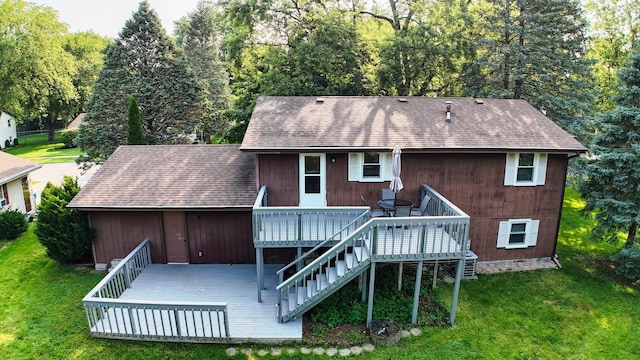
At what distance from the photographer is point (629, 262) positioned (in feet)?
39.8

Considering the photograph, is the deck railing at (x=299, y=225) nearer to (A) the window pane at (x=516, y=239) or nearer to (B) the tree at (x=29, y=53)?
(A) the window pane at (x=516, y=239)

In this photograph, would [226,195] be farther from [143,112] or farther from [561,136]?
[143,112]

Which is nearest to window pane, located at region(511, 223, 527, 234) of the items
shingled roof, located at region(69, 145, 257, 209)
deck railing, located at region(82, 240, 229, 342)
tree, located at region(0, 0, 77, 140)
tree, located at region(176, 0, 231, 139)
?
shingled roof, located at region(69, 145, 257, 209)

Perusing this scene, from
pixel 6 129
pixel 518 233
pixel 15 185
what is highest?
pixel 6 129

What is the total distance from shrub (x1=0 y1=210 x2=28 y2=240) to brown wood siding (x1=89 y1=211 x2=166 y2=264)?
565 cm

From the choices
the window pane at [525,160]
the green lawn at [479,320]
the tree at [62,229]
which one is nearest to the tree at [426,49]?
the window pane at [525,160]

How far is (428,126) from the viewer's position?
1273cm

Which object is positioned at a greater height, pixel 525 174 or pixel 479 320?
pixel 525 174

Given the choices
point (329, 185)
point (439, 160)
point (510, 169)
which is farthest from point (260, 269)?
point (510, 169)

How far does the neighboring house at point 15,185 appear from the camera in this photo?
16.7m

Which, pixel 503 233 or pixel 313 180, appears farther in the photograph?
pixel 503 233

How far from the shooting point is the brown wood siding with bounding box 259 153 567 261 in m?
11.9

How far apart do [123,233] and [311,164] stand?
6473 millimetres

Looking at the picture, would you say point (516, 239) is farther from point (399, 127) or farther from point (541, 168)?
point (399, 127)
